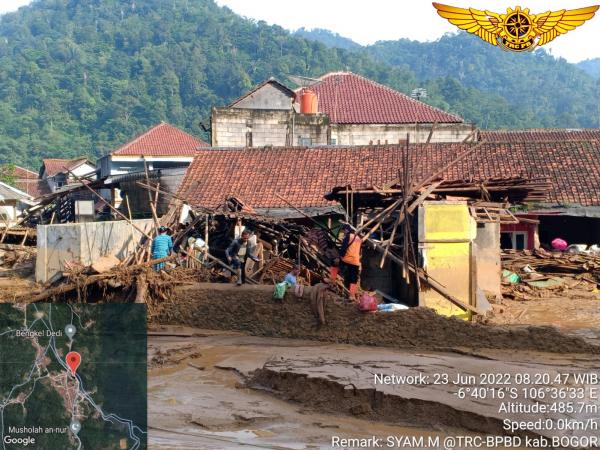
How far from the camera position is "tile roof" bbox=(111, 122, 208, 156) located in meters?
52.2

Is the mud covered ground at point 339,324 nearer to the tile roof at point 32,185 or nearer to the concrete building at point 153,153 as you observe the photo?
the concrete building at point 153,153

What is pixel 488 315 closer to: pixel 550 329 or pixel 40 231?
pixel 550 329

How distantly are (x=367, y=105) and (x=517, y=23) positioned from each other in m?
21.5

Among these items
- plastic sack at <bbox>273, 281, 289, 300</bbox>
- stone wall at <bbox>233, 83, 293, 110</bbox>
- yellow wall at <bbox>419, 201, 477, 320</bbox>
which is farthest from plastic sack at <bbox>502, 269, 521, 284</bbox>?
stone wall at <bbox>233, 83, 293, 110</bbox>

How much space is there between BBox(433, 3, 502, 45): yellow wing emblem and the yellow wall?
906cm

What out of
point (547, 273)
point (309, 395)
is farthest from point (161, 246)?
point (547, 273)

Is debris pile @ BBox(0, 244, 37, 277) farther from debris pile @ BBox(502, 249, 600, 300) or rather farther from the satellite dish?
the satellite dish

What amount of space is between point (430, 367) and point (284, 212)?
15.1m

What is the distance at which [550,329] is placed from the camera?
11688mm

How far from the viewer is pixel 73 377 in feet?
16.5

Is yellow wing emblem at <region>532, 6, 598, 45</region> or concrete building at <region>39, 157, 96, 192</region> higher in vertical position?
yellow wing emblem at <region>532, 6, 598, 45</region>

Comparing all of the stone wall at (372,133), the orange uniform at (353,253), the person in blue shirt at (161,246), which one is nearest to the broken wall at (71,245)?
the person in blue shirt at (161,246)

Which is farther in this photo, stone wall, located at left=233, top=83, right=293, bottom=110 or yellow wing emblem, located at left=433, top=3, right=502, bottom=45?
stone wall, located at left=233, top=83, right=293, bottom=110

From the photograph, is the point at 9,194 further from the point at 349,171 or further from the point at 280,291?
the point at 280,291
